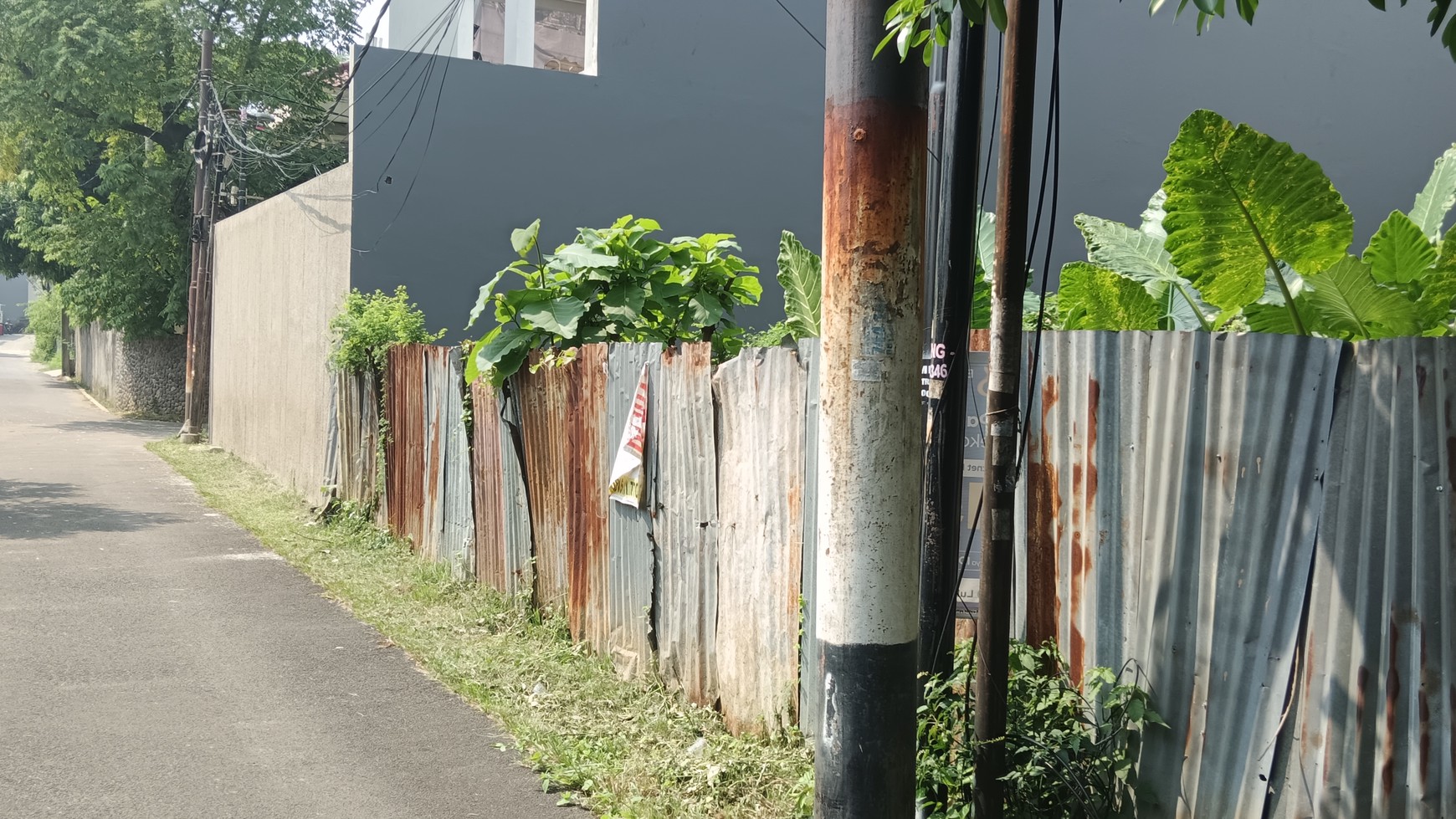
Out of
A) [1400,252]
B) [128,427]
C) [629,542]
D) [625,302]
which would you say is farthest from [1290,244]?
[128,427]

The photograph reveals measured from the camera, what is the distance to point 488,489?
28.7 ft

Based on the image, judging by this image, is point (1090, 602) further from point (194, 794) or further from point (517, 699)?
point (194, 794)

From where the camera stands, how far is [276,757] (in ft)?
18.2

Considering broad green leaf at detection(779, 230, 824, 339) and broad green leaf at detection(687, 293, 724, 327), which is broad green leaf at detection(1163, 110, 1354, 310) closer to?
broad green leaf at detection(779, 230, 824, 339)

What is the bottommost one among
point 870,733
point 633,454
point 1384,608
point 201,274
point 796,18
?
point 870,733

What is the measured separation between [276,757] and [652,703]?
1777 mm

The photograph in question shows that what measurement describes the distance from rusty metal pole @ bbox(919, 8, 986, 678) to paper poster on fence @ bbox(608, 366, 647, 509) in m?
2.45

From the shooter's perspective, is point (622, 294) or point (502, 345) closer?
point (622, 294)

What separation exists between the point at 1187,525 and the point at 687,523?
2.86 meters

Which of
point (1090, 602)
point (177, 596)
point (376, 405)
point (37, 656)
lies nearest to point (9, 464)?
point (376, 405)

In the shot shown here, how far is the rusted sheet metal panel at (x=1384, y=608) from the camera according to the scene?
10.5 feet

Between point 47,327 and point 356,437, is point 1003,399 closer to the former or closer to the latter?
point 356,437

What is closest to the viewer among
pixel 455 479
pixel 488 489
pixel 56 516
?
pixel 488 489

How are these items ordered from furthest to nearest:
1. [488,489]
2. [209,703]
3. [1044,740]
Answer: [488,489]
[209,703]
[1044,740]
